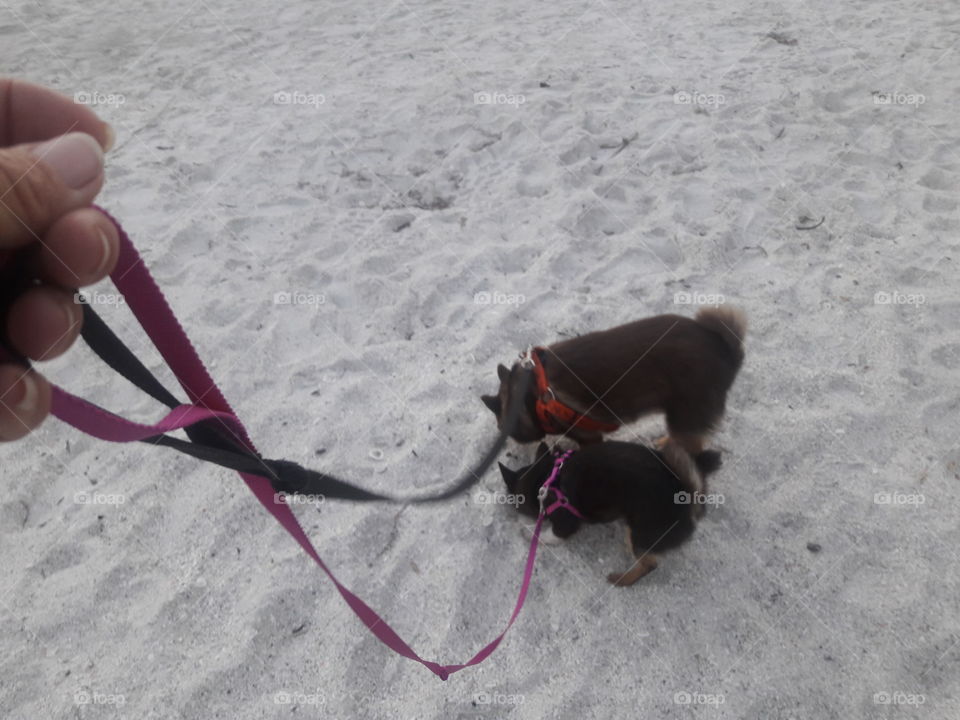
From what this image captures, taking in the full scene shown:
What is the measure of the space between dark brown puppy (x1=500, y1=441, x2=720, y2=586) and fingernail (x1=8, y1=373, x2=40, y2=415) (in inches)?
75.8

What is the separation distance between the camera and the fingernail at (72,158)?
51.0 inches

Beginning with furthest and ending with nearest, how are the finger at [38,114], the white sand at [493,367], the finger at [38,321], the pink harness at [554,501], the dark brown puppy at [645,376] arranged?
the dark brown puppy at [645,376] < the pink harness at [554,501] < the white sand at [493,367] < the finger at [38,114] < the finger at [38,321]

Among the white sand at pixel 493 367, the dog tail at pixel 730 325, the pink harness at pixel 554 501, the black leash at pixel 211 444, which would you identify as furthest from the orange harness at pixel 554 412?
the black leash at pixel 211 444

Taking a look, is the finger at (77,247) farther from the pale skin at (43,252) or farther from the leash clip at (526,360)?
the leash clip at (526,360)

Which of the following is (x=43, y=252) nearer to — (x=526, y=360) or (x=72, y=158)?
(x=72, y=158)

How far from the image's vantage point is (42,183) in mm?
1261

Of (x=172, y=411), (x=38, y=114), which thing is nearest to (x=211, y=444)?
(x=172, y=411)

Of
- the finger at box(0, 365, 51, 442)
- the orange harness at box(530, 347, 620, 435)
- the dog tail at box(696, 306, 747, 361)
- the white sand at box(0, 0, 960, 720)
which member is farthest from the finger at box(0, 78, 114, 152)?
the dog tail at box(696, 306, 747, 361)

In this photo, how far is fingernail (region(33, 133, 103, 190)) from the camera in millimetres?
1295

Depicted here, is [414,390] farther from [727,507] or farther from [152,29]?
[152,29]

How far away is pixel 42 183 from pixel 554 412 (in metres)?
2.19

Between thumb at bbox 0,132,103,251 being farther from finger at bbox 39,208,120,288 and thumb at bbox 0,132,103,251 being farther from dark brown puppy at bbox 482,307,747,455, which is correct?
dark brown puppy at bbox 482,307,747,455

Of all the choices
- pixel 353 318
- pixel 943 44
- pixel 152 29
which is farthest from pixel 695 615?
pixel 152 29

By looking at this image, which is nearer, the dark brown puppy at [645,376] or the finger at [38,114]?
the finger at [38,114]
